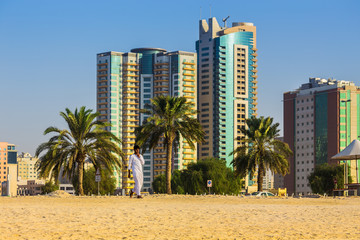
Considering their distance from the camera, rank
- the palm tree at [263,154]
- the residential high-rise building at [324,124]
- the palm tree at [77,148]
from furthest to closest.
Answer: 1. the residential high-rise building at [324,124]
2. the palm tree at [263,154]
3. the palm tree at [77,148]

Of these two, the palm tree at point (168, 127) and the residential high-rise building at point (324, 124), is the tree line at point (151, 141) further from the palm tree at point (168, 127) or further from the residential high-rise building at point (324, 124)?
the residential high-rise building at point (324, 124)

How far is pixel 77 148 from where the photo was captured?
4812 cm

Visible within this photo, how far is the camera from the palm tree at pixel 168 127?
5238 cm

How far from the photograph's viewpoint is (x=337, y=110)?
18325 cm

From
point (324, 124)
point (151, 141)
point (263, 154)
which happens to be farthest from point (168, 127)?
point (324, 124)

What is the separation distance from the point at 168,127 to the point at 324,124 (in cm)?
14267

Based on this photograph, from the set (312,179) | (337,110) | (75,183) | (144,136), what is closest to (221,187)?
(75,183)

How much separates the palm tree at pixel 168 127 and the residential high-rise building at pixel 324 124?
13169 centimetres

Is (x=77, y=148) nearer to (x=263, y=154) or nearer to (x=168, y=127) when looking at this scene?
(x=168, y=127)

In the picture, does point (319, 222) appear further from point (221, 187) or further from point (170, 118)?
point (221, 187)

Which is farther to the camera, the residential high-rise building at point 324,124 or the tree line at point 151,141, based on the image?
the residential high-rise building at point 324,124

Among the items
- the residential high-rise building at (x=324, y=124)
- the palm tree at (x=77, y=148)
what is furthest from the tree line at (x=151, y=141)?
the residential high-rise building at (x=324, y=124)

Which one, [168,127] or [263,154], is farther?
[263,154]

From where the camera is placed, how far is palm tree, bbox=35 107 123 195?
47.7m
